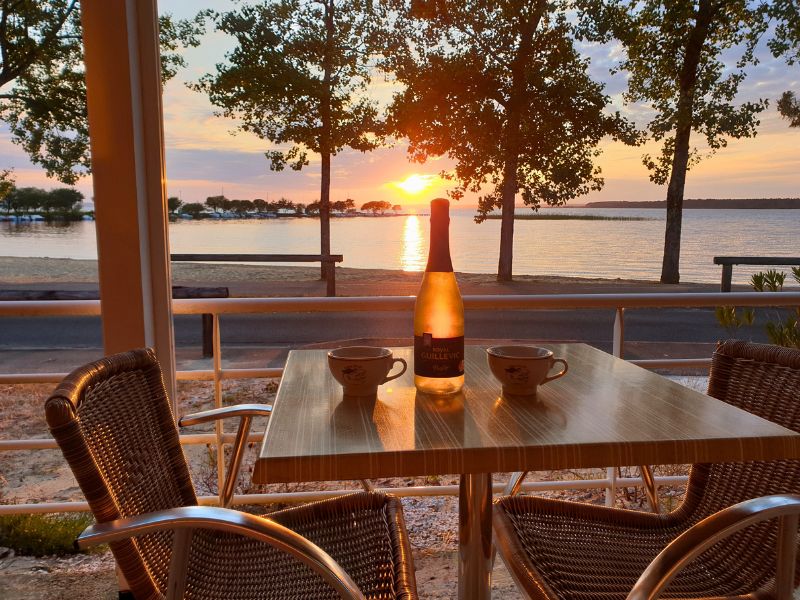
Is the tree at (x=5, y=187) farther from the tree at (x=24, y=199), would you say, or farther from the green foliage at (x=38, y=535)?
the green foliage at (x=38, y=535)

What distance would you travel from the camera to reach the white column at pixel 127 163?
156 centimetres

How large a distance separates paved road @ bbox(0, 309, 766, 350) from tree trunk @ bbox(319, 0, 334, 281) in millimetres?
2787

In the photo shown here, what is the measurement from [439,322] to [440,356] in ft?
0.35

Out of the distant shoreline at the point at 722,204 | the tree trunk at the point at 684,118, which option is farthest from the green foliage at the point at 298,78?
the tree trunk at the point at 684,118

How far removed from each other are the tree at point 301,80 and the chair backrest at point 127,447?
2970mm

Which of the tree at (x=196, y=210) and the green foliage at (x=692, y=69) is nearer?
the tree at (x=196, y=210)

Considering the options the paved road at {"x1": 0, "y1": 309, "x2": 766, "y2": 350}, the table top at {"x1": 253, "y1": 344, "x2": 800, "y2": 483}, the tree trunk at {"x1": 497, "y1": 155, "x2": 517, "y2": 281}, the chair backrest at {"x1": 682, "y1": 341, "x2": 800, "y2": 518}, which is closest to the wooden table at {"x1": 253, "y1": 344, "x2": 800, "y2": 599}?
the table top at {"x1": 253, "y1": 344, "x2": 800, "y2": 483}

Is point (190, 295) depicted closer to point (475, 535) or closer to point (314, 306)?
point (314, 306)

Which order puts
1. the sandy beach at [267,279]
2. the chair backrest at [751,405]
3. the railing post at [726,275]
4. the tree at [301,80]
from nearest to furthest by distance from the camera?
1. the chair backrest at [751,405]
2. the railing post at [726,275]
3. the tree at [301,80]
4. the sandy beach at [267,279]

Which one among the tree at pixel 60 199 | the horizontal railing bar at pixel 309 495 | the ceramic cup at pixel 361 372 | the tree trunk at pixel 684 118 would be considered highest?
the tree trunk at pixel 684 118

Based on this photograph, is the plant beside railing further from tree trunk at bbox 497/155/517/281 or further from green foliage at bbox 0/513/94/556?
green foliage at bbox 0/513/94/556

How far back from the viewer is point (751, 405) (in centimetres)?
121

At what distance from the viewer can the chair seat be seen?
3.37ft

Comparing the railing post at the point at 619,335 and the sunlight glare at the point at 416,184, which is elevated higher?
the sunlight glare at the point at 416,184
